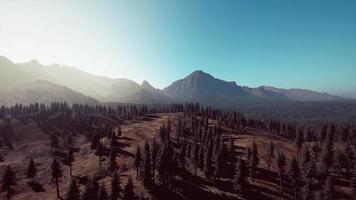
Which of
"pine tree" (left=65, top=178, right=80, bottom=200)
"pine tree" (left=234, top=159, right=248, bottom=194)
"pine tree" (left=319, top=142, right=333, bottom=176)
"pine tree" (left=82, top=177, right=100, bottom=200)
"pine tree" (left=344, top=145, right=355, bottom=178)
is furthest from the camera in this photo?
"pine tree" (left=344, top=145, right=355, bottom=178)

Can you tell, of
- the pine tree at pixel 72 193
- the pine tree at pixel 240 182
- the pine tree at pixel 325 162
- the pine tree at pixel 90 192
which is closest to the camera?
the pine tree at pixel 90 192

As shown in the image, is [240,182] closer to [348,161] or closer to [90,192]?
[90,192]

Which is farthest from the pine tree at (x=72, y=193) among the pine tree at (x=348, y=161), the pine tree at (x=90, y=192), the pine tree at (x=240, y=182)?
the pine tree at (x=348, y=161)

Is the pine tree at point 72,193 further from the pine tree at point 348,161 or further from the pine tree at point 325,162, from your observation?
the pine tree at point 348,161

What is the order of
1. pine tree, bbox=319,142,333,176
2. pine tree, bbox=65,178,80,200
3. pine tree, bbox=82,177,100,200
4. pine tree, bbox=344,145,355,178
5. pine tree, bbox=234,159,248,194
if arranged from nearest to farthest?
pine tree, bbox=82,177,100,200, pine tree, bbox=65,178,80,200, pine tree, bbox=234,159,248,194, pine tree, bbox=319,142,333,176, pine tree, bbox=344,145,355,178

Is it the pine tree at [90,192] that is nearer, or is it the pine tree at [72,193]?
the pine tree at [90,192]

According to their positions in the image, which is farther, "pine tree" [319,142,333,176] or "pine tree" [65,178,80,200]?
"pine tree" [319,142,333,176]

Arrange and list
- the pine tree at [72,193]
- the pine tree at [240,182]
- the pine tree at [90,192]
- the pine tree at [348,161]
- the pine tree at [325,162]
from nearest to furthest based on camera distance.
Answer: the pine tree at [90,192]
the pine tree at [72,193]
the pine tree at [240,182]
the pine tree at [325,162]
the pine tree at [348,161]

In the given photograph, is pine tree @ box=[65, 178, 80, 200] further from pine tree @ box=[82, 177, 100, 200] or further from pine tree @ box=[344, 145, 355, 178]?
pine tree @ box=[344, 145, 355, 178]

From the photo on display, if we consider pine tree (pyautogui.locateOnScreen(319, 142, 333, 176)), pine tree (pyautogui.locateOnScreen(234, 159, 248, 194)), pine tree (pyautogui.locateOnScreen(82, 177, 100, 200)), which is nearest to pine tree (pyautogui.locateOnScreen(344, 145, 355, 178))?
pine tree (pyautogui.locateOnScreen(319, 142, 333, 176))

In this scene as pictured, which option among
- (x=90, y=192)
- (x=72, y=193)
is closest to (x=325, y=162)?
(x=90, y=192)

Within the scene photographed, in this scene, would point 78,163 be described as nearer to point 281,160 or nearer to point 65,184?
point 65,184
